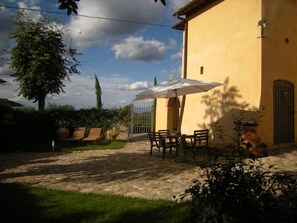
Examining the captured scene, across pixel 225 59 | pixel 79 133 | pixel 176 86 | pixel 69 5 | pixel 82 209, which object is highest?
pixel 225 59

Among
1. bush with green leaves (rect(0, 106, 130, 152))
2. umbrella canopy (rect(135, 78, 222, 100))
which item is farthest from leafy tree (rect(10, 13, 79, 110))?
umbrella canopy (rect(135, 78, 222, 100))

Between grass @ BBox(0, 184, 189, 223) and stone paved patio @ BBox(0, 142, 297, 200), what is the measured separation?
567 mm

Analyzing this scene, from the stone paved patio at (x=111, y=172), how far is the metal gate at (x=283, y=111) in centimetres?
117

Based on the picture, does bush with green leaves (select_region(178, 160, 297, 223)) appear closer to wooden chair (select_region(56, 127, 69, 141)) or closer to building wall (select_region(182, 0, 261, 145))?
building wall (select_region(182, 0, 261, 145))

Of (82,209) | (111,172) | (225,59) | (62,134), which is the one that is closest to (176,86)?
(111,172)

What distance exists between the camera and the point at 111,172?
820 centimetres

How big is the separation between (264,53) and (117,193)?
26.4 ft

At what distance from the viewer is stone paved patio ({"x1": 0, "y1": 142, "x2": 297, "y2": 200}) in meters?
6.47

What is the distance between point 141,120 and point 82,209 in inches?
491

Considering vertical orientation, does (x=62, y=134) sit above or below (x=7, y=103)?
below

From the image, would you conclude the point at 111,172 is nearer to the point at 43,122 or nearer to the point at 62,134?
the point at 62,134

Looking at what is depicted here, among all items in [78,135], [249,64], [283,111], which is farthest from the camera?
[78,135]

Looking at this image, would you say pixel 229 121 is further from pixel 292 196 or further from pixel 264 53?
pixel 292 196

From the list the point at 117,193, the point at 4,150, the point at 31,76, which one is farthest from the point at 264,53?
the point at 31,76
